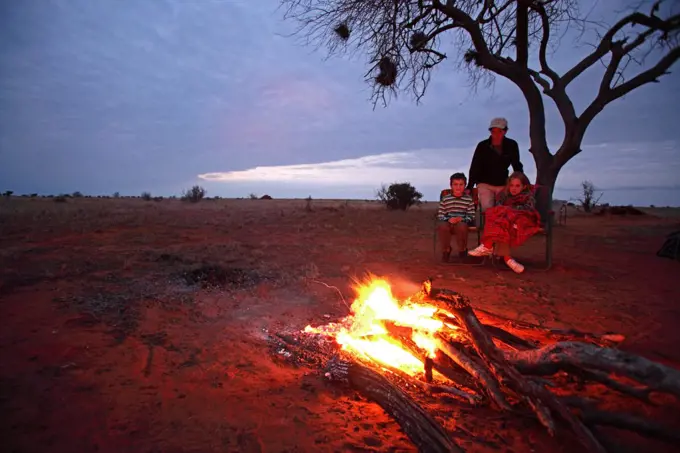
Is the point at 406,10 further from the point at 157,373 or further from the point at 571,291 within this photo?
the point at 157,373

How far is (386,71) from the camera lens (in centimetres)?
856

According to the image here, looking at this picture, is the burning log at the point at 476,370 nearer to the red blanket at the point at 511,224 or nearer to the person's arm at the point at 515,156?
the red blanket at the point at 511,224

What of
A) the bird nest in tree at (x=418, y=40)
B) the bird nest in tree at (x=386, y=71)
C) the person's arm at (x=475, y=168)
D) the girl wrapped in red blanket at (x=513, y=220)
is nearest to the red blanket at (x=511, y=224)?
the girl wrapped in red blanket at (x=513, y=220)

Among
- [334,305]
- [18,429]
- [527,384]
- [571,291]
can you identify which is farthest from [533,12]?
[18,429]

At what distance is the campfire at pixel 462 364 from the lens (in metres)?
2.10

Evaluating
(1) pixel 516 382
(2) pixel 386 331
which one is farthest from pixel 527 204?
(1) pixel 516 382

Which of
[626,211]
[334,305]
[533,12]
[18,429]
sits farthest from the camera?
[626,211]

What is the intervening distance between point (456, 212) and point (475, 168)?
3.01 feet

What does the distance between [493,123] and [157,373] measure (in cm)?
621

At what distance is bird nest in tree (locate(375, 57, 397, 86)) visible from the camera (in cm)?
856

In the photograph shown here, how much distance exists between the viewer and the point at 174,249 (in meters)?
7.99

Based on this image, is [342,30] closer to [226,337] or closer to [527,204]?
[527,204]

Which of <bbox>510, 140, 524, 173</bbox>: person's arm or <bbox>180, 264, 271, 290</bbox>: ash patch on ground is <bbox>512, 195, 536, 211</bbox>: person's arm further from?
<bbox>180, 264, 271, 290</bbox>: ash patch on ground

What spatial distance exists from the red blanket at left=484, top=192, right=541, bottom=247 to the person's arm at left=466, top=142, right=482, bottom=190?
957 mm
